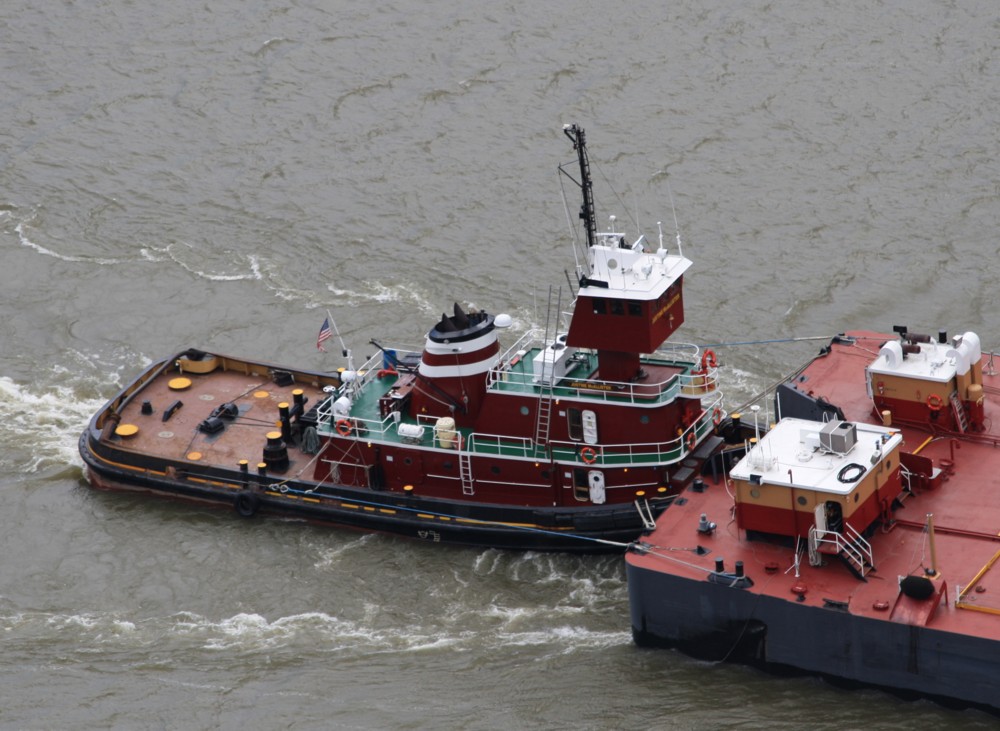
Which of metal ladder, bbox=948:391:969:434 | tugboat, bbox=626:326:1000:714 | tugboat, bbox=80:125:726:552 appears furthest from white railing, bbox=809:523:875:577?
metal ladder, bbox=948:391:969:434

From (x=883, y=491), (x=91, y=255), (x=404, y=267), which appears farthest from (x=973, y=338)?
(x=91, y=255)

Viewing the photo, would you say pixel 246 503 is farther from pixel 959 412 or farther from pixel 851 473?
pixel 959 412

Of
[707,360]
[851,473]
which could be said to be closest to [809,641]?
[851,473]

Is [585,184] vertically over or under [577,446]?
over

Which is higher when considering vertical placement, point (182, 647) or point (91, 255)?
point (91, 255)

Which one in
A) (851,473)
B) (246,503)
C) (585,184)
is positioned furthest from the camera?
(246,503)

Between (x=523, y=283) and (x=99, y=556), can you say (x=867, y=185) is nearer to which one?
(x=523, y=283)

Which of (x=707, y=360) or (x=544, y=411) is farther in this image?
(x=544, y=411)
